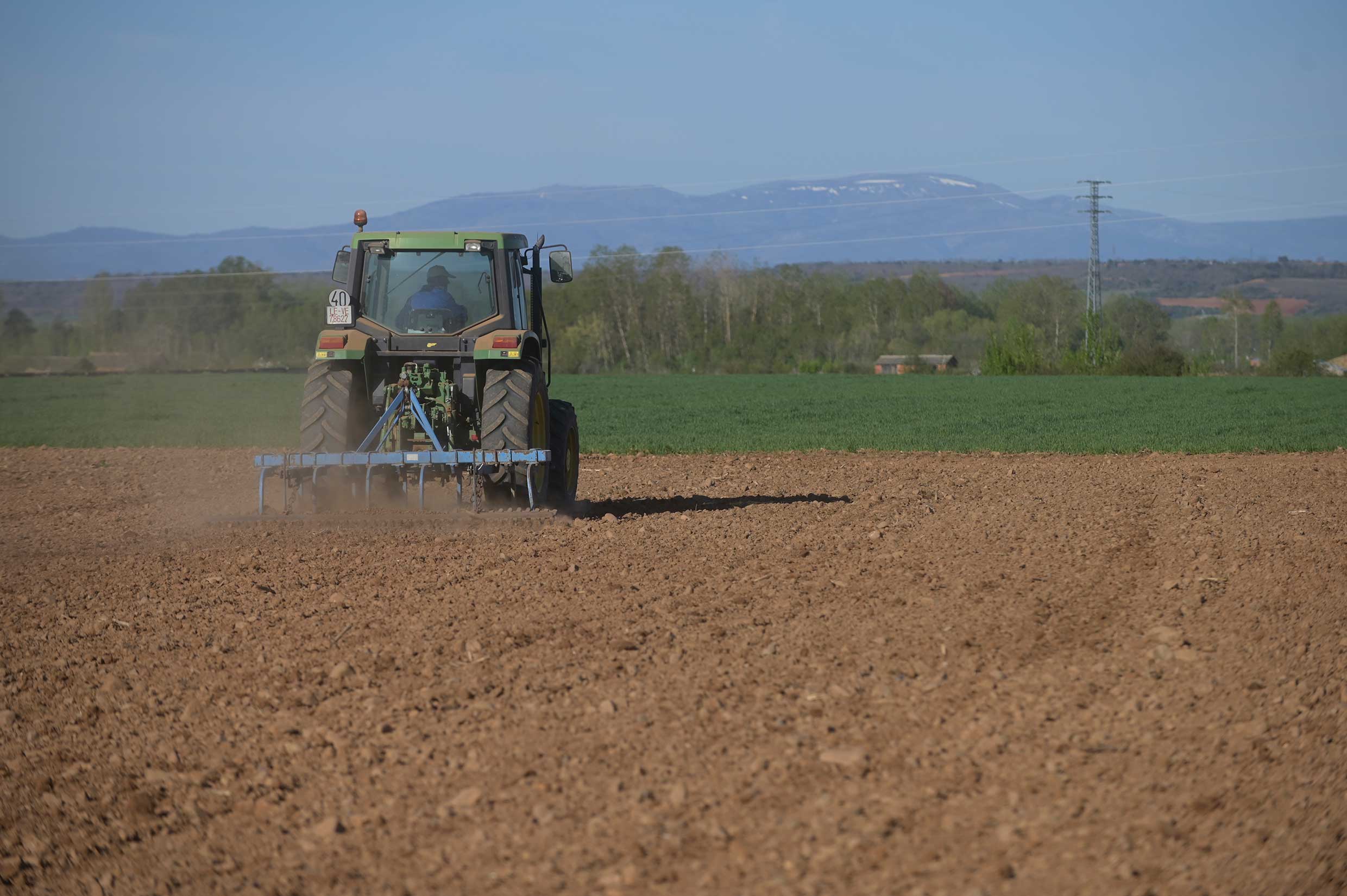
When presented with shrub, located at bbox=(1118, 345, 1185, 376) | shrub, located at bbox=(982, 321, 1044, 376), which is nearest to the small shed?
shrub, located at bbox=(982, 321, 1044, 376)

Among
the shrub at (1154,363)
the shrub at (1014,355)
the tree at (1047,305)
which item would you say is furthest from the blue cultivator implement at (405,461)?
the tree at (1047,305)

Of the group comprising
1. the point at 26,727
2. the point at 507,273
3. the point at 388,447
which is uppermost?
the point at 507,273

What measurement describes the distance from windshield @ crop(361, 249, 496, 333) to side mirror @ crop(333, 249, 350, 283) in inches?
5.9

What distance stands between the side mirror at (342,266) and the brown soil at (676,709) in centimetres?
227

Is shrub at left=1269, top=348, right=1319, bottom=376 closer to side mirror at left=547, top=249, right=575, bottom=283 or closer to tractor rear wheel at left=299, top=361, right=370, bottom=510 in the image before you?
side mirror at left=547, top=249, right=575, bottom=283

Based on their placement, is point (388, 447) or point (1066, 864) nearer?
point (1066, 864)

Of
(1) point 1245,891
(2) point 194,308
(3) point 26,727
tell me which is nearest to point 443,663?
(3) point 26,727

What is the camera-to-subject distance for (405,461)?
9.73 metres

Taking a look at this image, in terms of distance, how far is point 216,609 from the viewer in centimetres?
736

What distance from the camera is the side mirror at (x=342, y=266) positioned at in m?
10.9

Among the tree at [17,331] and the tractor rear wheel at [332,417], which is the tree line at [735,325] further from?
the tractor rear wheel at [332,417]

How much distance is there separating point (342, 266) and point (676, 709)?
22.9 feet

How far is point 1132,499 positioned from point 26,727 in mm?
9605

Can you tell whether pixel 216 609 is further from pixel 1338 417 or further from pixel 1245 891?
pixel 1338 417
